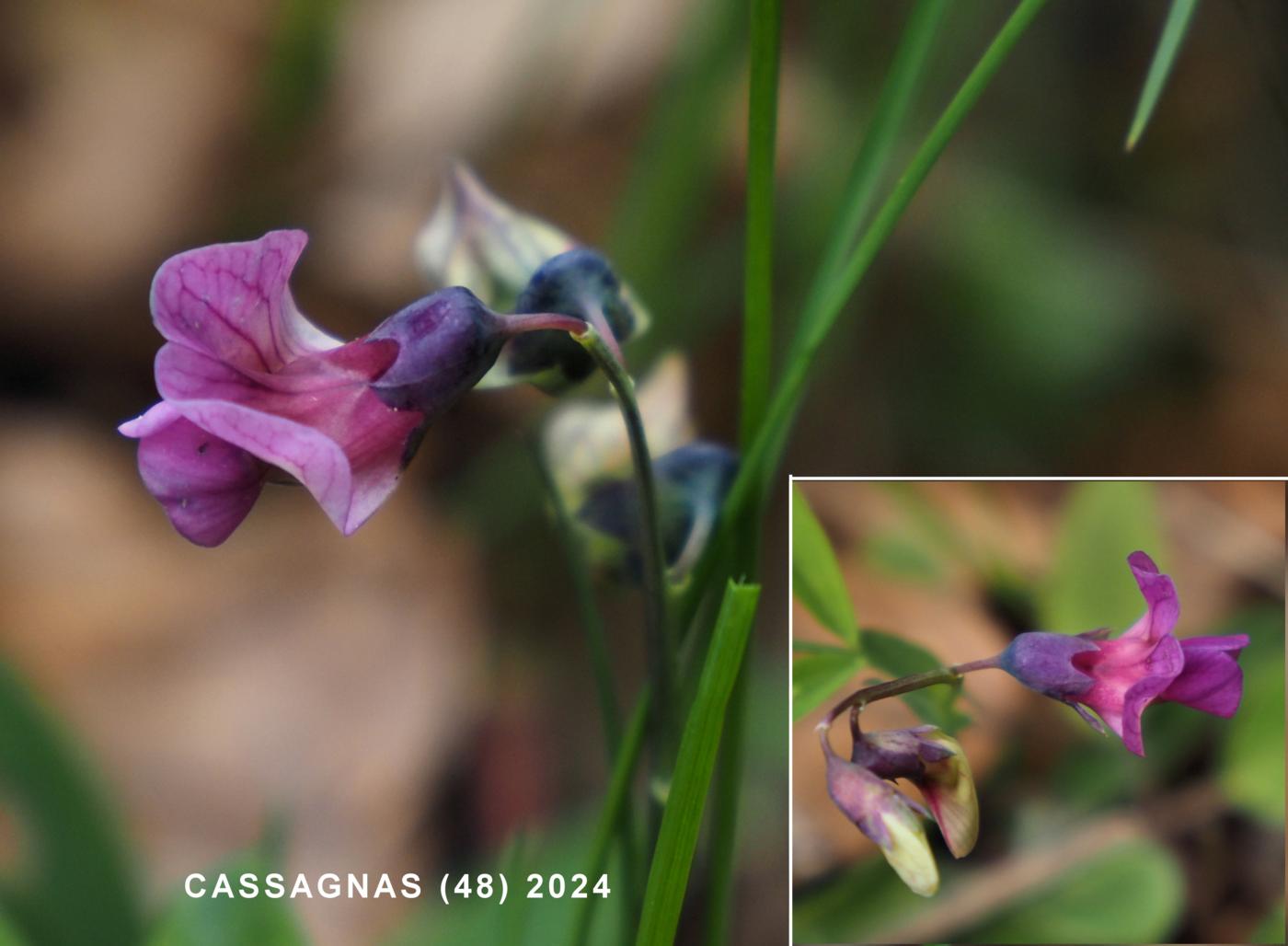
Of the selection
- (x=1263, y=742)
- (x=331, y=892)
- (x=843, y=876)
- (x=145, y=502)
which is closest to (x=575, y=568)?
(x=843, y=876)

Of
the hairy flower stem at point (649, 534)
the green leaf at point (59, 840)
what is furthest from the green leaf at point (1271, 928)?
the green leaf at point (59, 840)

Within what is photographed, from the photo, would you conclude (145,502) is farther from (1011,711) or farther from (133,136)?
(1011,711)

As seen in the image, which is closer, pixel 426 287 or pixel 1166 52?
pixel 1166 52

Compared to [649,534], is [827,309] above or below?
above

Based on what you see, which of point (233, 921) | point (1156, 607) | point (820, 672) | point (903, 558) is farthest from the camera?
point (903, 558)

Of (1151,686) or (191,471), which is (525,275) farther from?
(1151,686)

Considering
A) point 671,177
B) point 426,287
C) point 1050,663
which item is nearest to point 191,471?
point 1050,663
